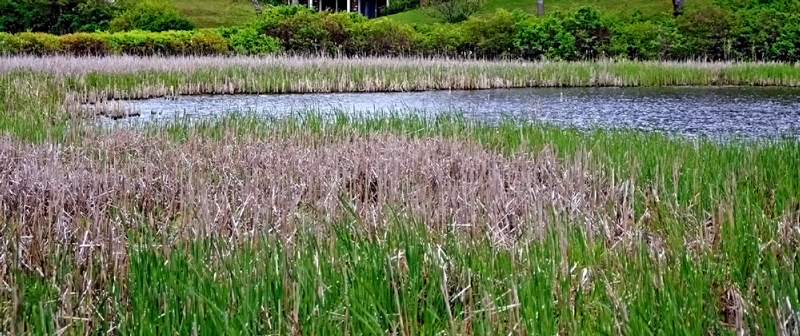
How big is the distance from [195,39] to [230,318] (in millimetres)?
22576

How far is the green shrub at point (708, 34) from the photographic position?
2348 centimetres

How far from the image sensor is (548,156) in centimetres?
520

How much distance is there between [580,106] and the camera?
41.0 feet

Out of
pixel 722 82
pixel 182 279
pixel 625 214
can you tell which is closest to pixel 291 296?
pixel 182 279

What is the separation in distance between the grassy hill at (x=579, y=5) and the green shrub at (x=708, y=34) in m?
9.40

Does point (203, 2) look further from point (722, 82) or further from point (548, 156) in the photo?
point (548, 156)

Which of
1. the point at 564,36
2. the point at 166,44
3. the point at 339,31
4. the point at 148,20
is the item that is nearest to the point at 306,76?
the point at 339,31

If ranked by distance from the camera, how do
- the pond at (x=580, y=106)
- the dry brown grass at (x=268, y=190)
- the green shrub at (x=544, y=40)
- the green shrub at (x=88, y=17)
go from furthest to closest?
the green shrub at (x=88, y=17), the green shrub at (x=544, y=40), the pond at (x=580, y=106), the dry brown grass at (x=268, y=190)

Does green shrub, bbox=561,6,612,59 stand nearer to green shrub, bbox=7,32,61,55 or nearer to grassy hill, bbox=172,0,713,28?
grassy hill, bbox=172,0,713,28

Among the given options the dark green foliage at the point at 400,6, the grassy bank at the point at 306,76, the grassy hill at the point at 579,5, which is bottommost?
the grassy bank at the point at 306,76

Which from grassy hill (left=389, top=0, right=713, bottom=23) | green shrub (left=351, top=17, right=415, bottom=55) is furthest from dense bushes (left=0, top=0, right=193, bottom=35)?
grassy hill (left=389, top=0, right=713, bottom=23)

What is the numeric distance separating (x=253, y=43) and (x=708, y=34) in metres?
13.7

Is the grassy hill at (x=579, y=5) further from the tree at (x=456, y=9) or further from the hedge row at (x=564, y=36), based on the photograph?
the hedge row at (x=564, y=36)

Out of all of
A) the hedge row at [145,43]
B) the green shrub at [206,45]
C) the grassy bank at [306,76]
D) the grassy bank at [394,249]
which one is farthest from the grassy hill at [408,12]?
the grassy bank at [394,249]
